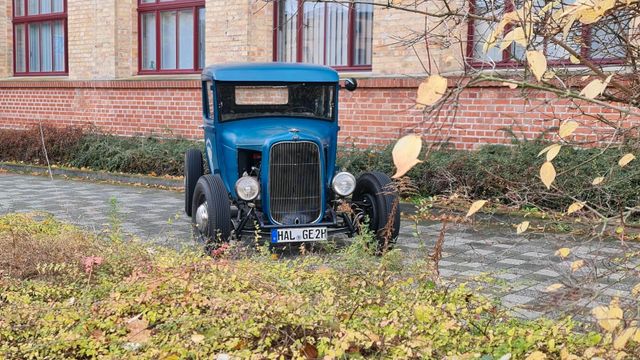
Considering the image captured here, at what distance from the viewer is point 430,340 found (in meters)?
3.40

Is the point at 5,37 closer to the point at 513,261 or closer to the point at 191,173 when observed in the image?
the point at 191,173

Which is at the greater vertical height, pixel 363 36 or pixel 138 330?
pixel 363 36

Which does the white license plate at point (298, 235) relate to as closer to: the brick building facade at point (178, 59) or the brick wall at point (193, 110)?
the brick wall at point (193, 110)

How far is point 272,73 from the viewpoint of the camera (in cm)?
725

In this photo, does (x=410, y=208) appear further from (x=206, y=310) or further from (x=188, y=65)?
(x=188, y=65)

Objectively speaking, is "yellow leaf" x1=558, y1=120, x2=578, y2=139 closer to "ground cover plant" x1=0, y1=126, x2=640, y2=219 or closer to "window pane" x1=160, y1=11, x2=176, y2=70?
"ground cover plant" x1=0, y1=126, x2=640, y2=219

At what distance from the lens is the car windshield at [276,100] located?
7.30 m

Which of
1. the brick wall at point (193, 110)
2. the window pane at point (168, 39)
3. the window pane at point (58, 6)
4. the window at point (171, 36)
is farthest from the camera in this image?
the window pane at point (58, 6)

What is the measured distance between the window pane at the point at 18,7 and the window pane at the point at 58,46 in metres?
1.43

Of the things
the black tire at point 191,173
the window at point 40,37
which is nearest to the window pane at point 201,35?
the window at point 40,37

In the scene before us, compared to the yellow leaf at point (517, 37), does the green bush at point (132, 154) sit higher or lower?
lower

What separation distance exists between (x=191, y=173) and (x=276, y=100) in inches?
53.4

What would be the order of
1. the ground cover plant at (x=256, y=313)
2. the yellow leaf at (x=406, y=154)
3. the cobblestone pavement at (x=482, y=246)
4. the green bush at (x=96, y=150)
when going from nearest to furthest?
the yellow leaf at (x=406, y=154) → the cobblestone pavement at (x=482, y=246) → the ground cover plant at (x=256, y=313) → the green bush at (x=96, y=150)

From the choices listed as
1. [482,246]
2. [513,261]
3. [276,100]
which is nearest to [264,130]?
[276,100]
